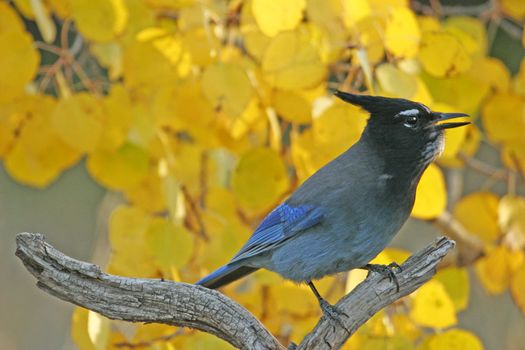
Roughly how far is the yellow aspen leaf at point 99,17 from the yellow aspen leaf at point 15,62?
12 centimetres

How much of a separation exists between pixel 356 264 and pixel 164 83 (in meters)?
0.58

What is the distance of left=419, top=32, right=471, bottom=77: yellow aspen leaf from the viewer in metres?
2.04

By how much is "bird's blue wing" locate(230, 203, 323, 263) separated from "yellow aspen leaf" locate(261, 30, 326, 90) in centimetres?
36

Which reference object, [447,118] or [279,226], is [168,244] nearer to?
[279,226]

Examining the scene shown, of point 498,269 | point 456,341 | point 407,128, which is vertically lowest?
point 456,341

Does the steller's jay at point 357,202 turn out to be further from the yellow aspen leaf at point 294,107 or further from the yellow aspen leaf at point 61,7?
the yellow aspen leaf at point 61,7

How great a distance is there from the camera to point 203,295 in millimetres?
1897

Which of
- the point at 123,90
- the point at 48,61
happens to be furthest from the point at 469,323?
the point at 123,90

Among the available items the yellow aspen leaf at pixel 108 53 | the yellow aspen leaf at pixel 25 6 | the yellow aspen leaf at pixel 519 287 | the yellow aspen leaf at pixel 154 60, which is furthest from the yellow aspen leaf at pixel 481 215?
the yellow aspen leaf at pixel 25 6

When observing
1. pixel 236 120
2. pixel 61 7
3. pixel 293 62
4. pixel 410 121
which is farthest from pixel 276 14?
pixel 61 7

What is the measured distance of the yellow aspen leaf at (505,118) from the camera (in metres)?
2.37

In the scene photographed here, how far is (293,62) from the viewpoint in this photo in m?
1.95

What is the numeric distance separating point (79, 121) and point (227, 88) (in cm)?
32

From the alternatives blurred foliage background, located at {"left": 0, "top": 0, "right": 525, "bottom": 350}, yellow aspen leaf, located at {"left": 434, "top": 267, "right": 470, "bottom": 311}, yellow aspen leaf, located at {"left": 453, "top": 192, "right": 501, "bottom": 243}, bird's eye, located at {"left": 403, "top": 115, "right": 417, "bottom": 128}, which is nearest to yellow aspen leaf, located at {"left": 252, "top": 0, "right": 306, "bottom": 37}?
blurred foliage background, located at {"left": 0, "top": 0, "right": 525, "bottom": 350}
